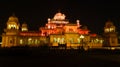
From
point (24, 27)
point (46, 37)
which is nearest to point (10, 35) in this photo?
point (46, 37)

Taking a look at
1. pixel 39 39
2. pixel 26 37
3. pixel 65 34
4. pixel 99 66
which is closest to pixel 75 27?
pixel 65 34

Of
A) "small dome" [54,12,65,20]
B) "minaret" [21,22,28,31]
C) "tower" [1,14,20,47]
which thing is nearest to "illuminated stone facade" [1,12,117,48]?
"tower" [1,14,20,47]

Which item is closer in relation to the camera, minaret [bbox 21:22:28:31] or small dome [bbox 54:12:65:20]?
small dome [bbox 54:12:65:20]

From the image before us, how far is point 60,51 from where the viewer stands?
26250mm

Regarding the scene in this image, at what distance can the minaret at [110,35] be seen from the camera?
6266 centimetres

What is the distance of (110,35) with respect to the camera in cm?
6322

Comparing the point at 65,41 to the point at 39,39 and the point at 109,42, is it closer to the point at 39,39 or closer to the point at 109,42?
the point at 39,39

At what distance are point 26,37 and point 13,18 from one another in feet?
25.5

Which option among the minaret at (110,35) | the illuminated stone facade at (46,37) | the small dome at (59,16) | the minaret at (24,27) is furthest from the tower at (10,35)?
the minaret at (110,35)

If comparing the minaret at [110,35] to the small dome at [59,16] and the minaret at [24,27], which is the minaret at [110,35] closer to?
the small dome at [59,16]

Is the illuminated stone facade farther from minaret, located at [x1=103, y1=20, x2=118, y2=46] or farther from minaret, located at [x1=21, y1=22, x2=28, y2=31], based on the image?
minaret, located at [x1=21, y1=22, x2=28, y2=31]

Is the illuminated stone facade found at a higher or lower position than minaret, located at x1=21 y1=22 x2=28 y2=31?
lower

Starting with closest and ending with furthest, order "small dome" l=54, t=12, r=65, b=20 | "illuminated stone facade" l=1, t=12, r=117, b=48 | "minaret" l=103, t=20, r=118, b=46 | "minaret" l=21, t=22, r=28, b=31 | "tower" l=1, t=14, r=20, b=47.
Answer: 1. "tower" l=1, t=14, r=20, b=47
2. "illuminated stone facade" l=1, t=12, r=117, b=48
3. "minaret" l=103, t=20, r=118, b=46
4. "small dome" l=54, t=12, r=65, b=20
5. "minaret" l=21, t=22, r=28, b=31

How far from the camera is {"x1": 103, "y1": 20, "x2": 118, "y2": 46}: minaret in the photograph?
206 ft
